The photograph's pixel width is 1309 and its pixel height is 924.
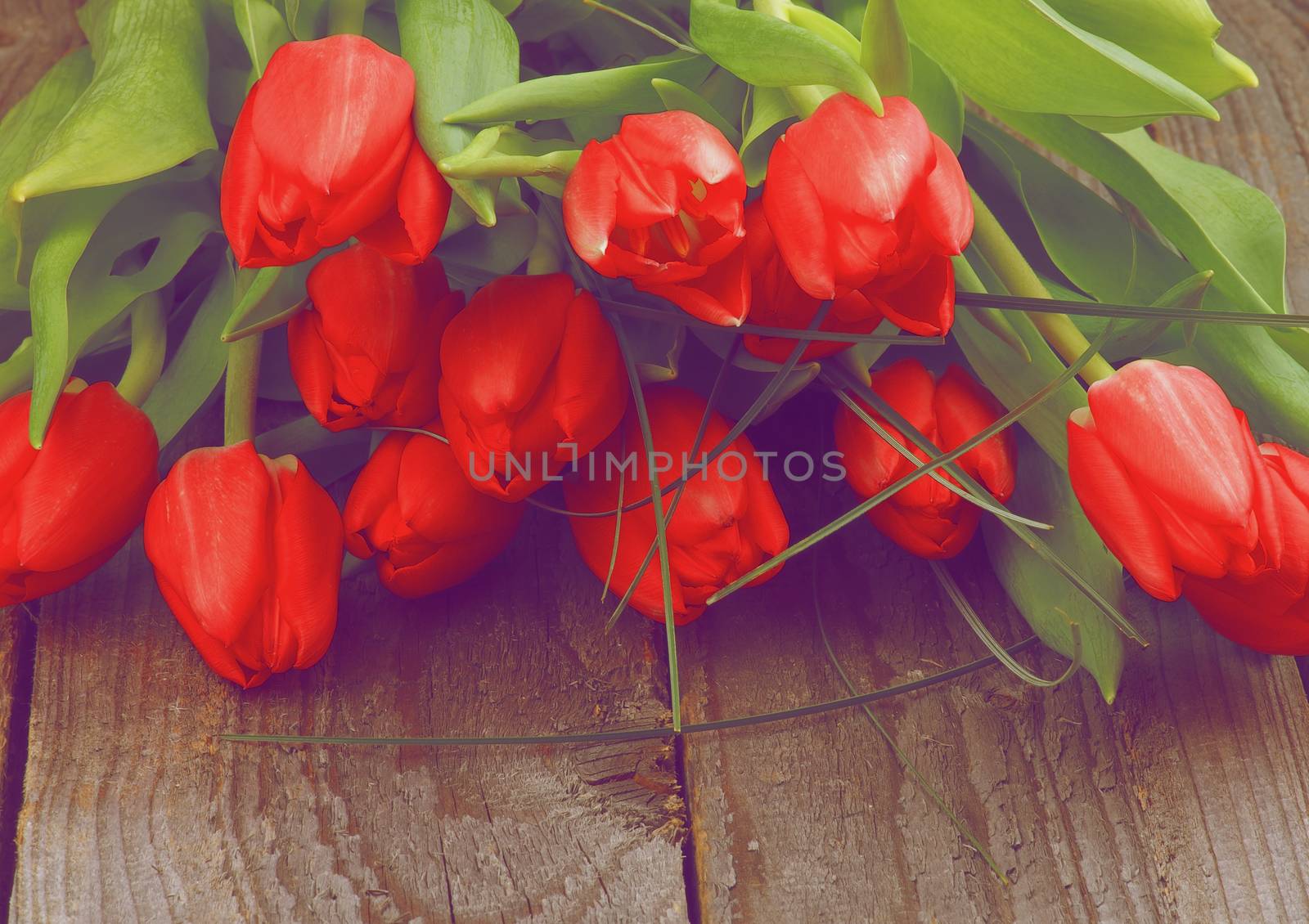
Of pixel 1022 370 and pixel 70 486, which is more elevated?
pixel 1022 370

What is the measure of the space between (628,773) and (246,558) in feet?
0.45

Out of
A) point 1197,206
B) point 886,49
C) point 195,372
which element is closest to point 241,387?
point 195,372

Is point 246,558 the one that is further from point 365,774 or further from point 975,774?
point 975,774

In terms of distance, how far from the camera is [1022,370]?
400mm

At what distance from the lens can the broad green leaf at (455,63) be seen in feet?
1.08

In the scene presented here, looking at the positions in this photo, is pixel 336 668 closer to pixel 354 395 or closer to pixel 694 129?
pixel 354 395

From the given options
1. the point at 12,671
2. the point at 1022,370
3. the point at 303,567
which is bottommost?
A: the point at 12,671

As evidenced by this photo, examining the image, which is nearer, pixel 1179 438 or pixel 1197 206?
pixel 1179 438

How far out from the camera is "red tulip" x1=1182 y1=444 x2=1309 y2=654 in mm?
341

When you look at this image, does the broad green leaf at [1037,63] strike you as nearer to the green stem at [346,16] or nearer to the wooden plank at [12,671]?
the green stem at [346,16]

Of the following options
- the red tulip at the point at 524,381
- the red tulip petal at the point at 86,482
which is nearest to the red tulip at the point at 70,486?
the red tulip petal at the point at 86,482

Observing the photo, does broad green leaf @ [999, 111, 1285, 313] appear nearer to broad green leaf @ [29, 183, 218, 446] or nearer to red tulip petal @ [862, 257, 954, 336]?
red tulip petal @ [862, 257, 954, 336]

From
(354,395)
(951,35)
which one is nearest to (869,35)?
(951,35)

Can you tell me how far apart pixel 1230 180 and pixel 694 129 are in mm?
239
